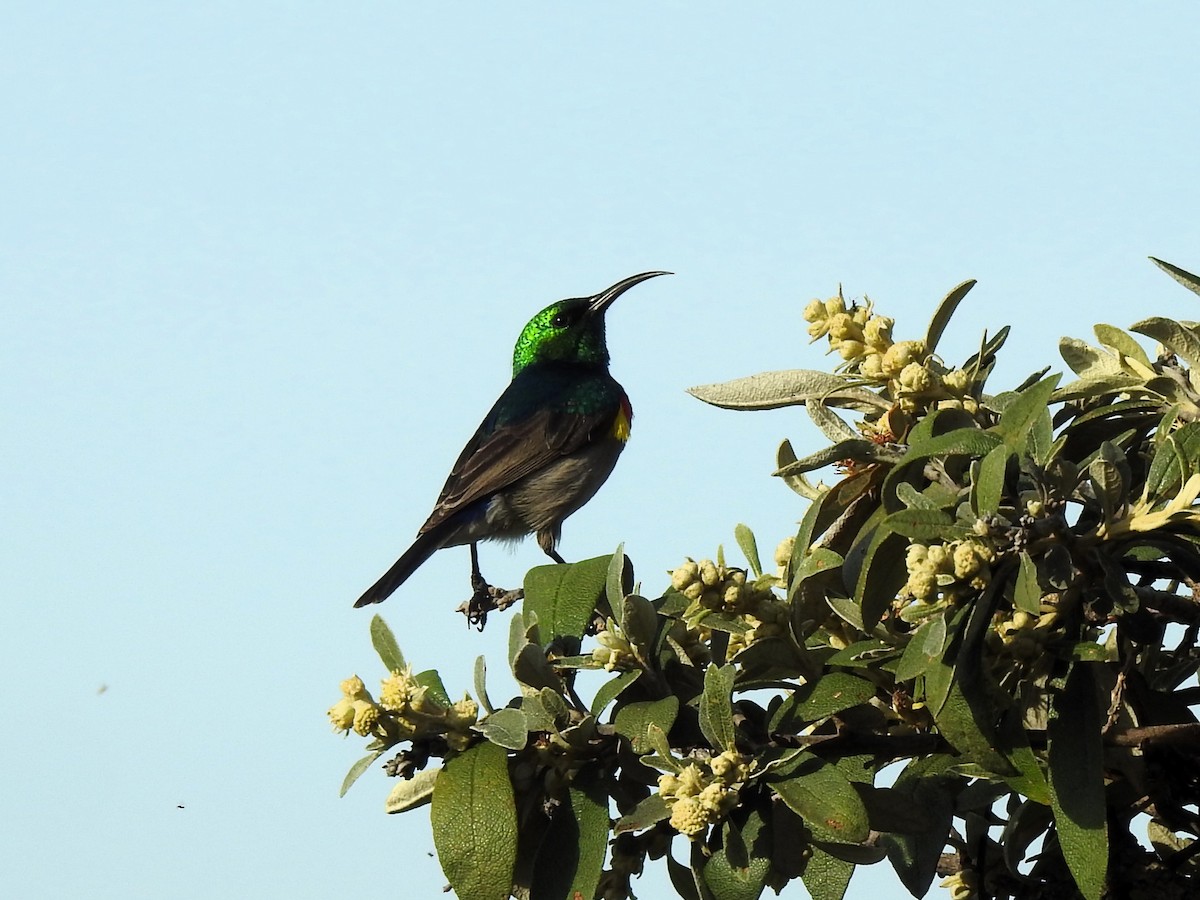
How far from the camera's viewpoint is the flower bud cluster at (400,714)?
2.41 meters

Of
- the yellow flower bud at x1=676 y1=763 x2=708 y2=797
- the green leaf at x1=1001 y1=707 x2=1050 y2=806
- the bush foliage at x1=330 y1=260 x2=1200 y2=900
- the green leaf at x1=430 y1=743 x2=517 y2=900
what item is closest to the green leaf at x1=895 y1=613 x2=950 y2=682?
the bush foliage at x1=330 y1=260 x2=1200 y2=900

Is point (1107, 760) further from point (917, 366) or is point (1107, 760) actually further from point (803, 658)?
point (917, 366)

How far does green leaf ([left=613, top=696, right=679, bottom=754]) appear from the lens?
237 cm

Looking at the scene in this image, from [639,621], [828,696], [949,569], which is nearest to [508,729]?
[639,621]

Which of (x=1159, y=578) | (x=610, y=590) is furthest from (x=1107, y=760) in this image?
(x=610, y=590)

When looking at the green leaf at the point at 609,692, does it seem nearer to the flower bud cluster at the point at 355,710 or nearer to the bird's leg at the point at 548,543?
the flower bud cluster at the point at 355,710

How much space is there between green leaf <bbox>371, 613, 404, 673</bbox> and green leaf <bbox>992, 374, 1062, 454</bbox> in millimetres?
1122

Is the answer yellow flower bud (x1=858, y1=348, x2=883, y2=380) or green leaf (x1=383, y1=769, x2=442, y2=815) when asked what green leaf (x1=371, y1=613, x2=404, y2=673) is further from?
yellow flower bud (x1=858, y1=348, x2=883, y2=380)

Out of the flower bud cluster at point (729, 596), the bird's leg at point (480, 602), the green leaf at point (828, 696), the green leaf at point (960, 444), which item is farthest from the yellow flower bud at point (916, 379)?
the bird's leg at point (480, 602)

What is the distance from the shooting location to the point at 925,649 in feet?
7.26

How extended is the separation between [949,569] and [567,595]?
36.4 inches

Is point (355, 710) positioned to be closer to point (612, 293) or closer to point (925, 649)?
point (925, 649)

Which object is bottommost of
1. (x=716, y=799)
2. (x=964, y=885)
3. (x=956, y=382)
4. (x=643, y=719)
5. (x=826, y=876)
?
(x=964, y=885)

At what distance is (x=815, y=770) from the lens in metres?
2.35
